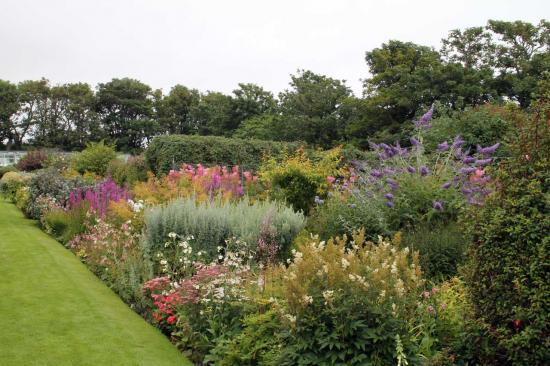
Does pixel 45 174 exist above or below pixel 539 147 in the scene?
below

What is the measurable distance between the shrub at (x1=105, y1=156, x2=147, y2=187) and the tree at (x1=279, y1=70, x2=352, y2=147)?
16.0 meters

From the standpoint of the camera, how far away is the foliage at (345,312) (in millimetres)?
3730

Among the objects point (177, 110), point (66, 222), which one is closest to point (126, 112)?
point (177, 110)

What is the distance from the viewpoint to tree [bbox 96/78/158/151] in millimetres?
55000

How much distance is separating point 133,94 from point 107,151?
35.6 m

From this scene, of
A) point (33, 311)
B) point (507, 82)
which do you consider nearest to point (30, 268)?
point (33, 311)

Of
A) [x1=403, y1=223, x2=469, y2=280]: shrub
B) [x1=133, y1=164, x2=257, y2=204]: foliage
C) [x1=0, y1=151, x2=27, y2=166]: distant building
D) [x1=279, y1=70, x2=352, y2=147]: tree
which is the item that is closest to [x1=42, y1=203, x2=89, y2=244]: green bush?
[x1=133, y1=164, x2=257, y2=204]: foliage

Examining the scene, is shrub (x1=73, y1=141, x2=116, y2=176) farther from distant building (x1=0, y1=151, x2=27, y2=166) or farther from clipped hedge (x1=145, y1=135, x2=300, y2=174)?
distant building (x1=0, y1=151, x2=27, y2=166)

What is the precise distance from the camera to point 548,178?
3.04 meters

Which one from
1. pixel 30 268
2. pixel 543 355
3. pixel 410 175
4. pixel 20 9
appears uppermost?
pixel 20 9

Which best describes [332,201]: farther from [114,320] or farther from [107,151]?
[107,151]

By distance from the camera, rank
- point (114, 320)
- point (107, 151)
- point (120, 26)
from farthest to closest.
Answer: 1. point (107, 151)
2. point (120, 26)
3. point (114, 320)

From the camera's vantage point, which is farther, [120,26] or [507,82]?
[507,82]

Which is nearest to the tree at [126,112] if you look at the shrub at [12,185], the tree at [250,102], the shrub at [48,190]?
the tree at [250,102]
